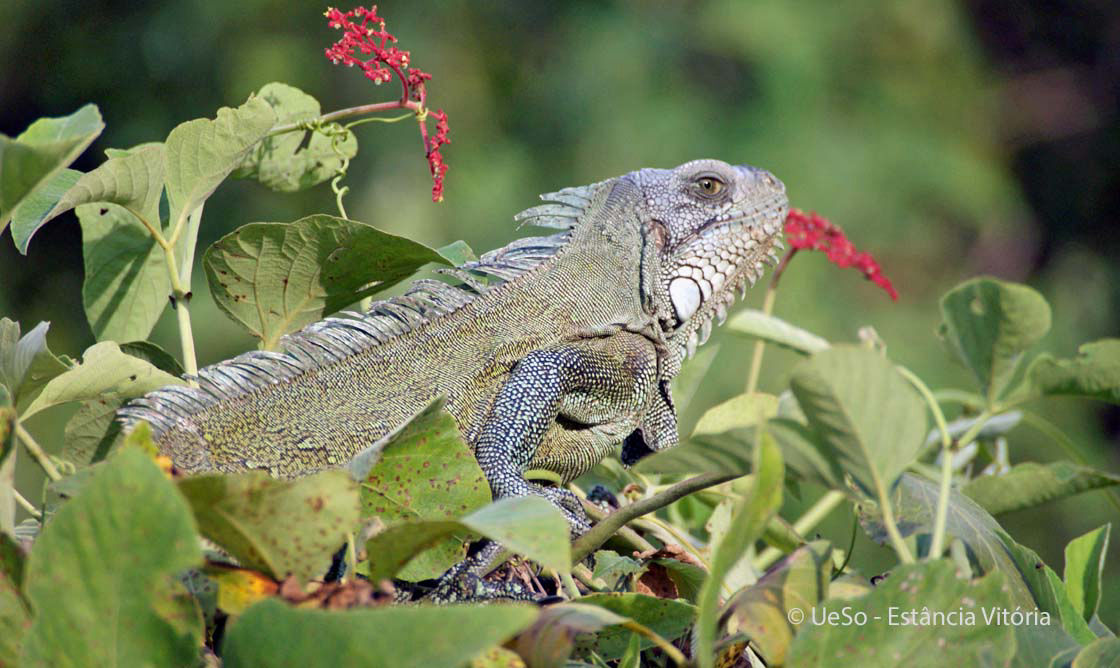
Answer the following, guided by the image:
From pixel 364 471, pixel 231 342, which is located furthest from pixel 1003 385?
pixel 231 342

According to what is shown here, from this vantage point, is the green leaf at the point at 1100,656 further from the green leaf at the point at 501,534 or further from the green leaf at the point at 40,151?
the green leaf at the point at 40,151

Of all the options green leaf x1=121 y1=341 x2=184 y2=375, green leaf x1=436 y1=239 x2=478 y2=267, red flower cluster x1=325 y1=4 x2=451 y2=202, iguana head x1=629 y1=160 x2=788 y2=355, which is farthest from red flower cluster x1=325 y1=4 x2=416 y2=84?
iguana head x1=629 y1=160 x2=788 y2=355

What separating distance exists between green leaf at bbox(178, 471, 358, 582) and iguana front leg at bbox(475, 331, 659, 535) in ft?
2.50

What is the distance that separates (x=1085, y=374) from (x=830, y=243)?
1029mm

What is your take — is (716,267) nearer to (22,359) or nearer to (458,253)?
(458,253)

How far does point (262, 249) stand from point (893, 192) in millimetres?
7085

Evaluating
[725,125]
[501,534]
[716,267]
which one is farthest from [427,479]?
[725,125]

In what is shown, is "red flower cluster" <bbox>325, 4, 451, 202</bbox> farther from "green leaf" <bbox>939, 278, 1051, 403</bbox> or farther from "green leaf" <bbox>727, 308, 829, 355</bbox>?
"green leaf" <bbox>939, 278, 1051, 403</bbox>

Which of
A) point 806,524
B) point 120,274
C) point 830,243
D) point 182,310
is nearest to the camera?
point 182,310

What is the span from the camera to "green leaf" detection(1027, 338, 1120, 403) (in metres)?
1.45

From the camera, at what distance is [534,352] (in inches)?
83.7

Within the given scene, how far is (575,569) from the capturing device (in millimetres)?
1433

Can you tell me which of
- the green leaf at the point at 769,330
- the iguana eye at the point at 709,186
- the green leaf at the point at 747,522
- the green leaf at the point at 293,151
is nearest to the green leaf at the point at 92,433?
the green leaf at the point at 293,151

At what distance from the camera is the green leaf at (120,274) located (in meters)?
1.84
